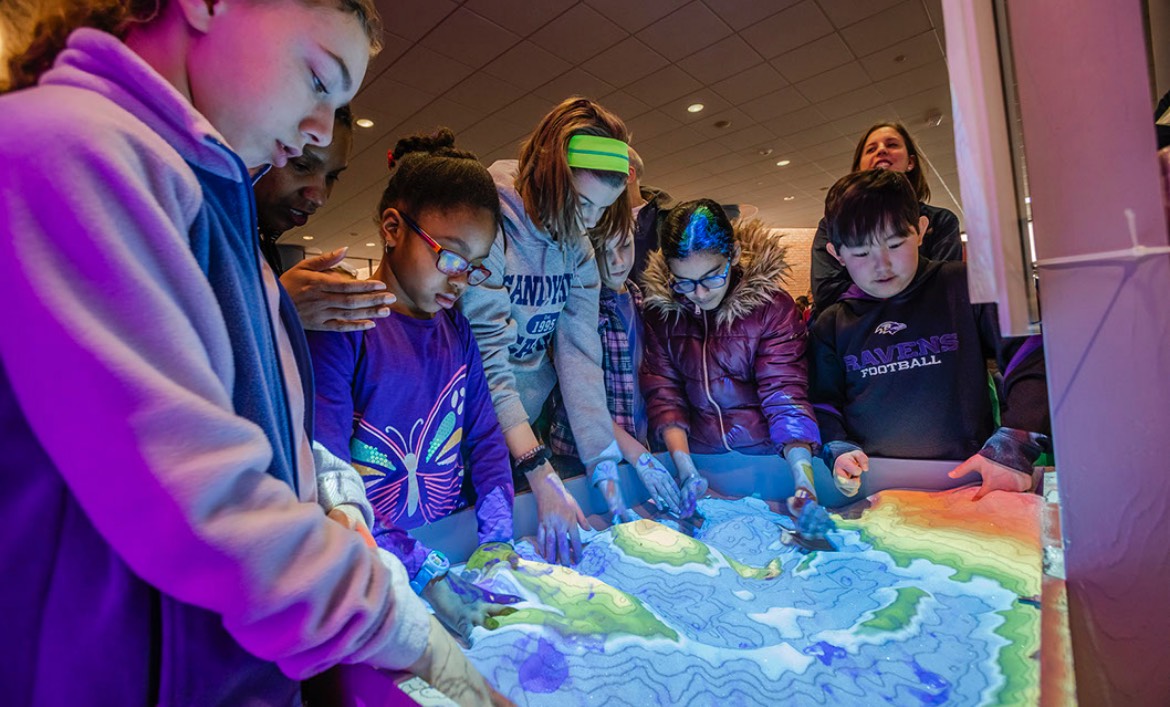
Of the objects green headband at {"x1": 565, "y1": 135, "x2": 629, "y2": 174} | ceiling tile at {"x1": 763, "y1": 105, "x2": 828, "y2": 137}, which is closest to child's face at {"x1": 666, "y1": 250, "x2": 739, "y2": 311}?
green headband at {"x1": 565, "y1": 135, "x2": 629, "y2": 174}

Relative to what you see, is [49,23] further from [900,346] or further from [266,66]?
[900,346]

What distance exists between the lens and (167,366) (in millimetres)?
317

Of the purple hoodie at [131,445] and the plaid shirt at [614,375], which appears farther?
the plaid shirt at [614,375]

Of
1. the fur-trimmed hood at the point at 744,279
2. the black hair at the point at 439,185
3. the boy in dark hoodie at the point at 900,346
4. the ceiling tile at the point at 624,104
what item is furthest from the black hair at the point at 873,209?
the ceiling tile at the point at 624,104

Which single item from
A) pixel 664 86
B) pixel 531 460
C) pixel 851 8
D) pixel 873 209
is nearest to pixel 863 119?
pixel 851 8

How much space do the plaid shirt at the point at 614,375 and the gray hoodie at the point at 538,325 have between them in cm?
8

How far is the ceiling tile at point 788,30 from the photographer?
10.7 ft

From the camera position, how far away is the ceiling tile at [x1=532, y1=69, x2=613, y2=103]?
3.78 meters

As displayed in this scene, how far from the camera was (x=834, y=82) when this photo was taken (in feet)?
13.7

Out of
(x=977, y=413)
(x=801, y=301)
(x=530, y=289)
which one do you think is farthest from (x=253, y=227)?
(x=801, y=301)

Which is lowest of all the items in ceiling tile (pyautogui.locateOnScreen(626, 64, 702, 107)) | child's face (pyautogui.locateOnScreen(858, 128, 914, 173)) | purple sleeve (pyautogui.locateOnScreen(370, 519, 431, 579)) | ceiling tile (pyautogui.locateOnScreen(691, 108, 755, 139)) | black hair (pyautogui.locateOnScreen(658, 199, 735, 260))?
purple sleeve (pyautogui.locateOnScreen(370, 519, 431, 579))

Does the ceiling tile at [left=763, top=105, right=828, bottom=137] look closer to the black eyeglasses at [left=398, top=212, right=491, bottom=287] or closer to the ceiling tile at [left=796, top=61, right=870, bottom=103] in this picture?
the ceiling tile at [left=796, top=61, right=870, bottom=103]

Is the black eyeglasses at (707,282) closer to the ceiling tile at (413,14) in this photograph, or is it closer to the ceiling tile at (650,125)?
the ceiling tile at (413,14)

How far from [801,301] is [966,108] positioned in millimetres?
4017
